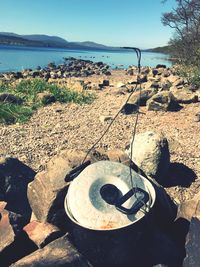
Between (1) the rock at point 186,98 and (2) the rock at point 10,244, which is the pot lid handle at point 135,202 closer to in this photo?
(2) the rock at point 10,244

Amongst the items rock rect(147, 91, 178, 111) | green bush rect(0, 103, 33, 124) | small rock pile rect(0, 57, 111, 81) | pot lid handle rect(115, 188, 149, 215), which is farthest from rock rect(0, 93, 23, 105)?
pot lid handle rect(115, 188, 149, 215)

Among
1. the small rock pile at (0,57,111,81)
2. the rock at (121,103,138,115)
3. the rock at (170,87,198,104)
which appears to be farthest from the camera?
the small rock pile at (0,57,111,81)

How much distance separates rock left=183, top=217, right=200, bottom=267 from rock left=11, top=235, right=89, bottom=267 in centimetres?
101

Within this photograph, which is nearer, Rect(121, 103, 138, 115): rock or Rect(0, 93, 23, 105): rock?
Rect(121, 103, 138, 115): rock

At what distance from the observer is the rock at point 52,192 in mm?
4371

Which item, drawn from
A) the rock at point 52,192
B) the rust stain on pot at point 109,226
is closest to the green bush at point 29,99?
the rock at point 52,192

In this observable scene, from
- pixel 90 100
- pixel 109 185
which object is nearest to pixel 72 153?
pixel 109 185

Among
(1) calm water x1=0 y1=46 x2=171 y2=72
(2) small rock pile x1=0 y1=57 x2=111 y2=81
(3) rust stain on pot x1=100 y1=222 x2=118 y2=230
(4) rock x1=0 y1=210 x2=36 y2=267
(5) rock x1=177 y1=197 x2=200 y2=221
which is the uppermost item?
(3) rust stain on pot x1=100 y1=222 x2=118 y2=230

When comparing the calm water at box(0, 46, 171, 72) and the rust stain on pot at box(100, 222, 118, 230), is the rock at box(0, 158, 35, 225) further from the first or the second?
the calm water at box(0, 46, 171, 72)

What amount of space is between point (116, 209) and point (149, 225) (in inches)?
18.6

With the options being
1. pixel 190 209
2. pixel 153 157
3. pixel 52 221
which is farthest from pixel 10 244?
pixel 153 157

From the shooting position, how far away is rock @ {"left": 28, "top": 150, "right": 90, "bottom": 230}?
4371 millimetres

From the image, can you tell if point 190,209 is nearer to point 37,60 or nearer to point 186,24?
point 186,24

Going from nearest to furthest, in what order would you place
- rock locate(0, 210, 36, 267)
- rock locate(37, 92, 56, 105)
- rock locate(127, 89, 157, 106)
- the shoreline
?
1. rock locate(0, 210, 36, 267)
2. the shoreline
3. rock locate(127, 89, 157, 106)
4. rock locate(37, 92, 56, 105)
